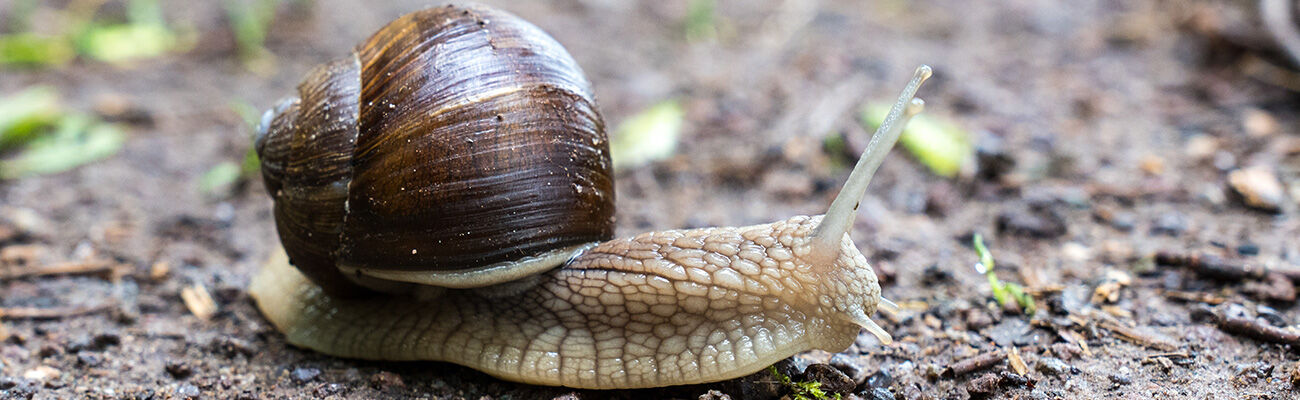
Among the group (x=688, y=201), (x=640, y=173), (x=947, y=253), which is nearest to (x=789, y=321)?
(x=947, y=253)

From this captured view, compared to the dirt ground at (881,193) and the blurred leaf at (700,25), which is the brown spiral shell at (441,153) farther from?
the blurred leaf at (700,25)

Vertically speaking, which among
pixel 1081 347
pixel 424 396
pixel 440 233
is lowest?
pixel 424 396

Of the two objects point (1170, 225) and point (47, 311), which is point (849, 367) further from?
point (47, 311)

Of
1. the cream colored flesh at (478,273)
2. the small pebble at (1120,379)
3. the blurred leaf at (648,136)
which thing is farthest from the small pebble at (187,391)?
the small pebble at (1120,379)

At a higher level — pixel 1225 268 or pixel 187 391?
pixel 1225 268

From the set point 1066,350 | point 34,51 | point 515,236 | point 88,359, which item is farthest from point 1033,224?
point 34,51

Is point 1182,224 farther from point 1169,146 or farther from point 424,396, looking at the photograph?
point 424,396
